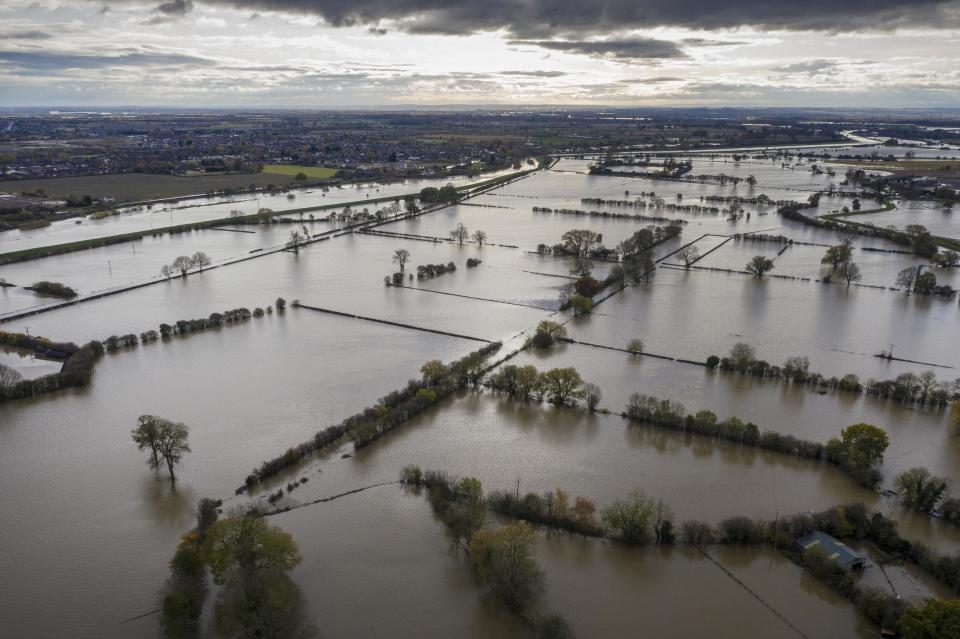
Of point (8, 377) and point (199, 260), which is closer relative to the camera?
point (8, 377)

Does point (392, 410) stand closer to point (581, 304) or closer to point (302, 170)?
point (581, 304)

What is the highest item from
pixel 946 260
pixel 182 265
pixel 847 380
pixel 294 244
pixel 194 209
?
pixel 194 209

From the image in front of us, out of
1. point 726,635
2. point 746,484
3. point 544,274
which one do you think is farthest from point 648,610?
point 544,274

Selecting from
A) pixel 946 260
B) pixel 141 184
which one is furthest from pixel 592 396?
pixel 141 184

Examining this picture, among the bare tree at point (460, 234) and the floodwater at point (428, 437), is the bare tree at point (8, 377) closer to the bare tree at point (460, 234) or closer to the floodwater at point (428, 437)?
the floodwater at point (428, 437)

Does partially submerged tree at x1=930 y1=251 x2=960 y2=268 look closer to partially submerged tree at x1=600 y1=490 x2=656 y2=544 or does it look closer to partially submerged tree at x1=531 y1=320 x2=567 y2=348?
partially submerged tree at x1=531 y1=320 x2=567 y2=348

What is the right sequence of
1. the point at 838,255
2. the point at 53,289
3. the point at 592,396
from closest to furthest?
the point at 592,396 → the point at 53,289 → the point at 838,255

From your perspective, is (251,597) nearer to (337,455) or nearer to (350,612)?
(350,612)

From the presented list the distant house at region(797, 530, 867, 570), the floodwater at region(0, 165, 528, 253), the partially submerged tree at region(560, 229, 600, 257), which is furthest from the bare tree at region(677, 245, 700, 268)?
the floodwater at region(0, 165, 528, 253)
